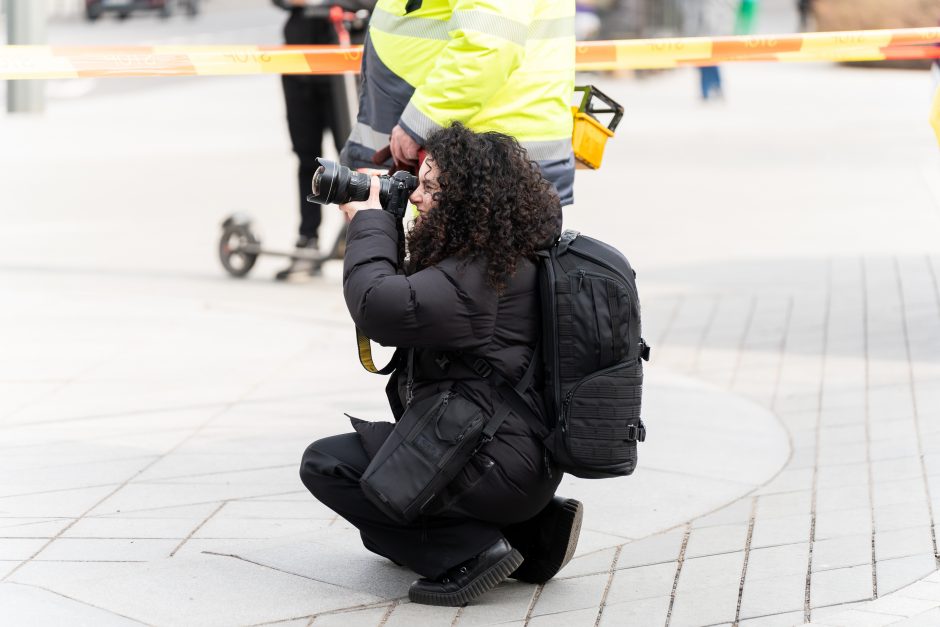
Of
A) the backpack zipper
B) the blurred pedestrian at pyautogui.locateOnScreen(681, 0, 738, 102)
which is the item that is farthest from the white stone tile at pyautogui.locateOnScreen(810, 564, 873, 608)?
the blurred pedestrian at pyautogui.locateOnScreen(681, 0, 738, 102)

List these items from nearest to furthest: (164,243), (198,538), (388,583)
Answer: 1. (388,583)
2. (198,538)
3. (164,243)

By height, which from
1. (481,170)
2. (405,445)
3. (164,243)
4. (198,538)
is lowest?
(164,243)

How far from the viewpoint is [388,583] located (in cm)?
376

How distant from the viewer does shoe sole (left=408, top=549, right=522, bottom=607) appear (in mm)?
3572

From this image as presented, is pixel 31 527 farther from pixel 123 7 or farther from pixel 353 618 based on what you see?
pixel 123 7

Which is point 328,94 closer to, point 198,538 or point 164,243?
point 164,243

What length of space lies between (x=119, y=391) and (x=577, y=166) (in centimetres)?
218

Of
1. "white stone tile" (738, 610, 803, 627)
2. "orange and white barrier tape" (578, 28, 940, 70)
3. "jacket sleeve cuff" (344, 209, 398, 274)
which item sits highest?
"jacket sleeve cuff" (344, 209, 398, 274)

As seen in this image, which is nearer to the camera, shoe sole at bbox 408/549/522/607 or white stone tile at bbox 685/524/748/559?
shoe sole at bbox 408/549/522/607

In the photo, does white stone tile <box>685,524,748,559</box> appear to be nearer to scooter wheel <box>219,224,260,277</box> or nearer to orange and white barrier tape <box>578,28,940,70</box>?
orange and white barrier tape <box>578,28,940,70</box>

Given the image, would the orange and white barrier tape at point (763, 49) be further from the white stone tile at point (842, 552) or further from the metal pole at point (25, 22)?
the metal pole at point (25, 22)

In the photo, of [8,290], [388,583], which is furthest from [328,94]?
[388,583]

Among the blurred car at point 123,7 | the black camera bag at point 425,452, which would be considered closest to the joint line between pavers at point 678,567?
the black camera bag at point 425,452

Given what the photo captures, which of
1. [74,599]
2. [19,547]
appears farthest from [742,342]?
[74,599]
